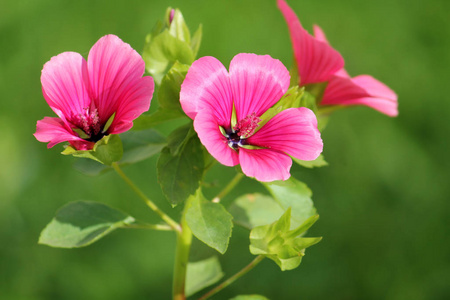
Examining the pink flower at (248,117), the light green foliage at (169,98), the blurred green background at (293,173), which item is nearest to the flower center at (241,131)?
the pink flower at (248,117)

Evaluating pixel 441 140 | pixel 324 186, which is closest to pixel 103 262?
pixel 324 186

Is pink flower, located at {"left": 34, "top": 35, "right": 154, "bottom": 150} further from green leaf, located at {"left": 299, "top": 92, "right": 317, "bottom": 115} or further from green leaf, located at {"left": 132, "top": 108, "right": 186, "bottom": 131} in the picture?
green leaf, located at {"left": 299, "top": 92, "right": 317, "bottom": 115}

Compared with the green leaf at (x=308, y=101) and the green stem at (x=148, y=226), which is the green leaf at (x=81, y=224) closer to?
the green stem at (x=148, y=226)

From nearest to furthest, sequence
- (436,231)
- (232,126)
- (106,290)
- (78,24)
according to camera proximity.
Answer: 1. (232,126)
2. (106,290)
3. (436,231)
4. (78,24)

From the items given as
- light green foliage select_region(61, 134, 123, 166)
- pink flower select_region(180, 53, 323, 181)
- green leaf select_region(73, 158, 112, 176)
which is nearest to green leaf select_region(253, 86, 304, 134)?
pink flower select_region(180, 53, 323, 181)

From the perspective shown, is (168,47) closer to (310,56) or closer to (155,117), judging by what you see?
(155,117)

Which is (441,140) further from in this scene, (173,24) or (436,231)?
(173,24)
